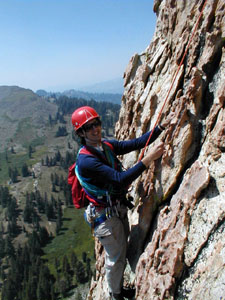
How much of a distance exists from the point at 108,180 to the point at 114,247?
333cm

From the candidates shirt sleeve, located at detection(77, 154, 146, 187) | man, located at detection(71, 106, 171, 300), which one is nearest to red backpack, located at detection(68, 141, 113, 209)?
man, located at detection(71, 106, 171, 300)

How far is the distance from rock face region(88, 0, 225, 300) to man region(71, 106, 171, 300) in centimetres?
89

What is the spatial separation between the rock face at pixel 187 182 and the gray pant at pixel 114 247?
29.7 inches

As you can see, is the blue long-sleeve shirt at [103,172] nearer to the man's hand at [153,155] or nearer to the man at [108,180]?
the man at [108,180]

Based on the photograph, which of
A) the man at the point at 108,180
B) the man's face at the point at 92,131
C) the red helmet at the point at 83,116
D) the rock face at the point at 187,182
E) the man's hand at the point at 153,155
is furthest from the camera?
the man's face at the point at 92,131

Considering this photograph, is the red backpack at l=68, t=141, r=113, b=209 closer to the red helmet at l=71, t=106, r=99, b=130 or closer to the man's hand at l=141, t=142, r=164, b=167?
the red helmet at l=71, t=106, r=99, b=130

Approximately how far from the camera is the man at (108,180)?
8516 millimetres

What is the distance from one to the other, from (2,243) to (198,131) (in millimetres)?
202810

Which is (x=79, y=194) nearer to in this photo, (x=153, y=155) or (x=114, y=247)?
(x=114, y=247)

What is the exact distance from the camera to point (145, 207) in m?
11.0

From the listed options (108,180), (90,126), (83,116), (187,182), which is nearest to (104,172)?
(108,180)

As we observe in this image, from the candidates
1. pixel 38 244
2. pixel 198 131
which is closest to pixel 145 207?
pixel 198 131

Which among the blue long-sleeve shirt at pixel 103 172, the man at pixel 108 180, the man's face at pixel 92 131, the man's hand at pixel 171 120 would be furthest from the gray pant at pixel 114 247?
the man's hand at pixel 171 120

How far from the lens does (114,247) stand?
10094 mm
